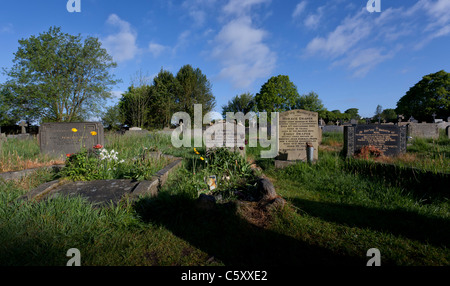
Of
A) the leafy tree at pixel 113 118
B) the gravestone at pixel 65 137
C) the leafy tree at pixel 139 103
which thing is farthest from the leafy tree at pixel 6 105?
the gravestone at pixel 65 137

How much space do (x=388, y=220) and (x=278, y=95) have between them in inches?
1298

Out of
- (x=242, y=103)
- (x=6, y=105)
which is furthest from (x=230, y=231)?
(x=242, y=103)

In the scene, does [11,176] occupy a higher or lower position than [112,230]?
higher

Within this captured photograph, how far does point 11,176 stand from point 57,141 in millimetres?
3476

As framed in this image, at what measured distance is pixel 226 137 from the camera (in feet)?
24.2

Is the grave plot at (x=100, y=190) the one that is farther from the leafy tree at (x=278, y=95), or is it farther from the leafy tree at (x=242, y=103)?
the leafy tree at (x=242, y=103)

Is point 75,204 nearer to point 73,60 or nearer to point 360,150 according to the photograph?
point 360,150

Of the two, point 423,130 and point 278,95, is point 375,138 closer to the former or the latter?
point 423,130

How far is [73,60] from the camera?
18.7 meters

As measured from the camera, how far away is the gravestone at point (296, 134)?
23.9ft

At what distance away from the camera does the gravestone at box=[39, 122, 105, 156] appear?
755cm
